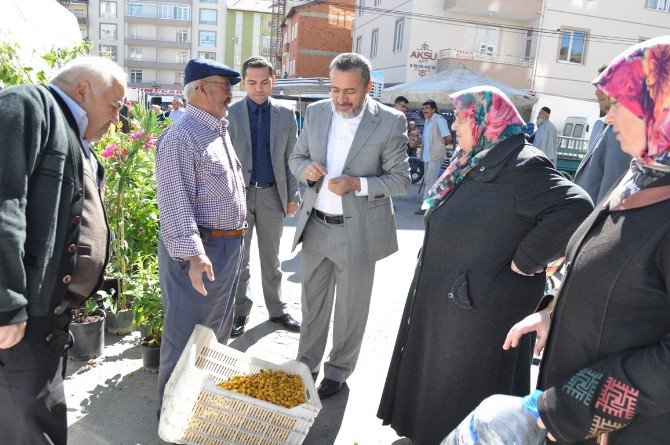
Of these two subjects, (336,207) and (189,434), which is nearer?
(189,434)

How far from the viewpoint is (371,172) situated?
3270 millimetres

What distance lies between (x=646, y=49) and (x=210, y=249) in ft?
6.90

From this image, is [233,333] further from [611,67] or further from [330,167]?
[611,67]

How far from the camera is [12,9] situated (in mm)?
3984

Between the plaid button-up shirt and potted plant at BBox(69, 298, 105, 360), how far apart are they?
56.8 inches

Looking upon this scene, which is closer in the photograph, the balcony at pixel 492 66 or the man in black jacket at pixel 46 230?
the man in black jacket at pixel 46 230

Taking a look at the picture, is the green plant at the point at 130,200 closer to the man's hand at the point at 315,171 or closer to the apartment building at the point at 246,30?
the man's hand at the point at 315,171

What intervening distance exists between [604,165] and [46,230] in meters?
4.10

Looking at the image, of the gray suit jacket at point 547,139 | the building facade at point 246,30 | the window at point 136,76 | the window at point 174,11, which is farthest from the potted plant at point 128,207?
the window at point 174,11

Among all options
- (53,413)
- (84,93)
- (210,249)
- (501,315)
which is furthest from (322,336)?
(84,93)

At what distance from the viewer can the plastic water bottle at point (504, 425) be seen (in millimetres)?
1525

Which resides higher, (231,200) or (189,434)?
(231,200)

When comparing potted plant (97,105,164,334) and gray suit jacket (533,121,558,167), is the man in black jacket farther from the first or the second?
gray suit jacket (533,121,558,167)

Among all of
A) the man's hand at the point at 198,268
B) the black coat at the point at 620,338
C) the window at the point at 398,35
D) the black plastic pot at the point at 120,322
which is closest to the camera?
the black coat at the point at 620,338
